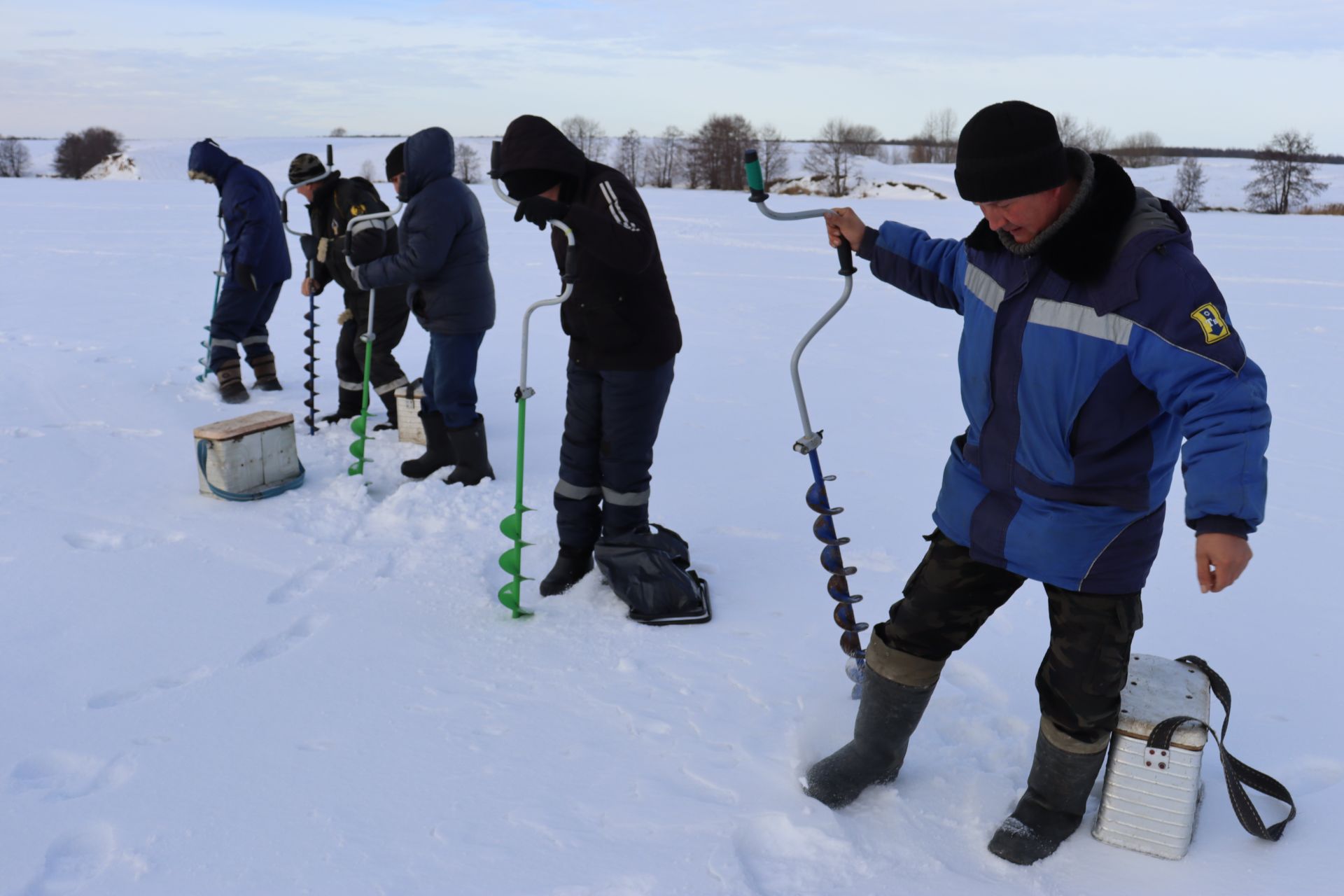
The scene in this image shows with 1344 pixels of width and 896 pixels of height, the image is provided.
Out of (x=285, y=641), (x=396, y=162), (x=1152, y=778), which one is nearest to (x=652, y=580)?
(x=285, y=641)

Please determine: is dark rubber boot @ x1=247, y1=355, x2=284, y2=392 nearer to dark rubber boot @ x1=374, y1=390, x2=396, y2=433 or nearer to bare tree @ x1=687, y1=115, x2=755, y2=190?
dark rubber boot @ x1=374, y1=390, x2=396, y2=433

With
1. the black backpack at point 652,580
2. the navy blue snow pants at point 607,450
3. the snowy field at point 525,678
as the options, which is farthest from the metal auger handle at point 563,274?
the snowy field at point 525,678

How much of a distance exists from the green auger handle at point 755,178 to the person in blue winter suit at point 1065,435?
457 millimetres

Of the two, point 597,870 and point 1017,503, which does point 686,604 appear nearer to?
point 597,870

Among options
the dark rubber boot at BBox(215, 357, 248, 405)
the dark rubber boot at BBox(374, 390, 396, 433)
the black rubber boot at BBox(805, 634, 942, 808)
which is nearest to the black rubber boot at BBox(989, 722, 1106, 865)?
the black rubber boot at BBox(805, 634, 942, 808)

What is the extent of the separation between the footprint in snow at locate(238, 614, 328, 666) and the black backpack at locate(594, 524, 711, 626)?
1123 mm

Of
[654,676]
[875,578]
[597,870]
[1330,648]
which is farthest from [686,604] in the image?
[1330,648]

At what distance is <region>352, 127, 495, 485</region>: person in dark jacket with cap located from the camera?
5074 millimetres

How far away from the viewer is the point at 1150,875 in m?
2.48

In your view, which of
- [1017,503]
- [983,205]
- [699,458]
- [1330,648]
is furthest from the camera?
[699,458]

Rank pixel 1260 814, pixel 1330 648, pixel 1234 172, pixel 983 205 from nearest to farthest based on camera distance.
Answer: pixel 983 205 < pixel 1260 814 < pixel 1330 648 < pixel 1234 172

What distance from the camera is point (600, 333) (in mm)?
3801

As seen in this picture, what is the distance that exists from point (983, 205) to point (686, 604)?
83.5 inches

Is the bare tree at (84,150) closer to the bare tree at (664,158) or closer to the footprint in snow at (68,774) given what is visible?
the bare tree at (664,158)
